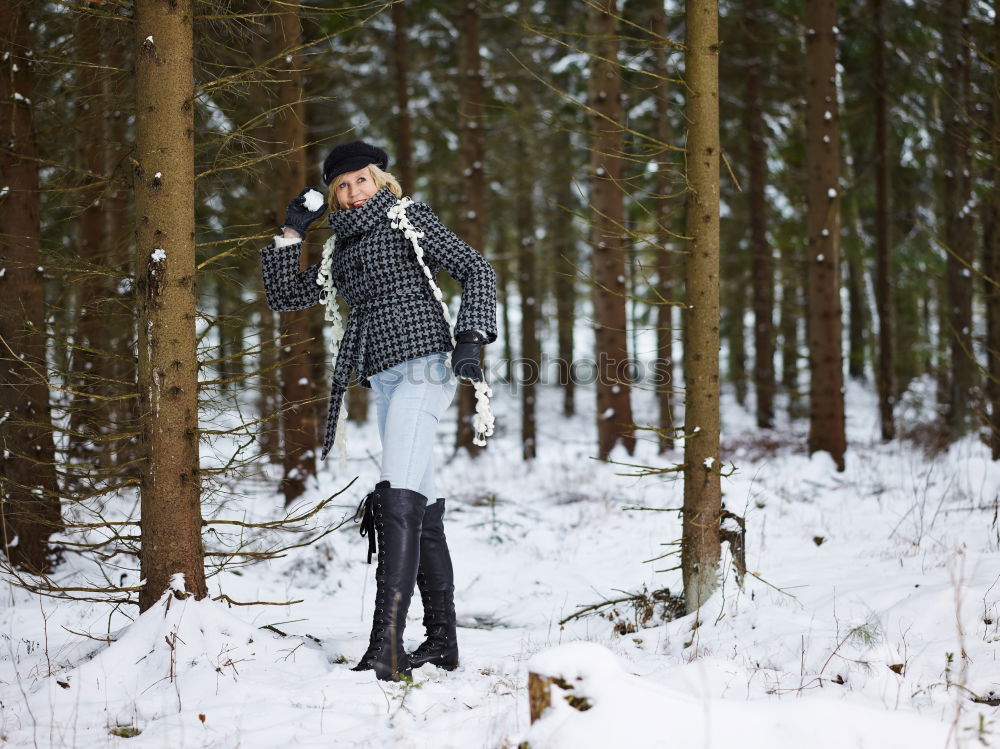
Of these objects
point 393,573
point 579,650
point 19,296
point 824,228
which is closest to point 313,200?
point 393,573

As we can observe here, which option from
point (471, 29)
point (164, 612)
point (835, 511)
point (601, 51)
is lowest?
point (835, 511)

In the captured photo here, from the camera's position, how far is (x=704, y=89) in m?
4.36

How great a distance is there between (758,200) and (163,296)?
13.1 metres

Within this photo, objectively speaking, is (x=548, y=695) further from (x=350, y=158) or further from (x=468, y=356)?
(x=350, y=158)

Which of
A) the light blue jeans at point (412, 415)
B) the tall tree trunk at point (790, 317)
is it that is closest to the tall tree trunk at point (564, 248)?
the tall tree trunk at point (790, 317)

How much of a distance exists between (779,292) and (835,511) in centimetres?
2060

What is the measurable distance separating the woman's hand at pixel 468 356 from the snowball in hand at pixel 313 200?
3.36 feet

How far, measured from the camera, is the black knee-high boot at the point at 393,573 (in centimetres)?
343

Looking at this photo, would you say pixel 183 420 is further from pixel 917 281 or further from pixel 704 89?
pixel 917 281

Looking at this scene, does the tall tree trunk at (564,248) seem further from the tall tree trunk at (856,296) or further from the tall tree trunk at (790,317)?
the tall tree trunk at (856,296)

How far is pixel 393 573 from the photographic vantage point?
3516 mm

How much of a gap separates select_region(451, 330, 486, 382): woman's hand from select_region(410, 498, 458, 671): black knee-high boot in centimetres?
76

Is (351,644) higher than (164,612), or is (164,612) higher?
(164,612)

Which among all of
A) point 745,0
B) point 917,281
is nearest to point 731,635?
point 745,0
